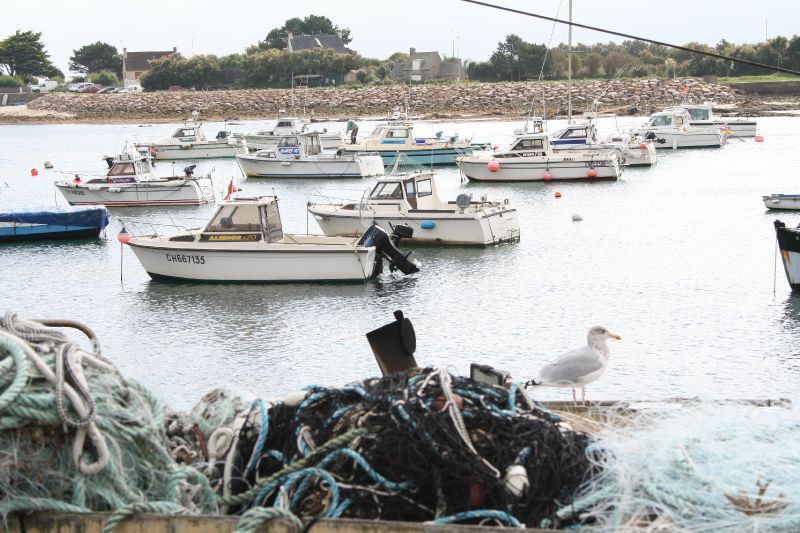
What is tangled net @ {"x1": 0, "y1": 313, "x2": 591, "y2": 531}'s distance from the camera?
5449mm

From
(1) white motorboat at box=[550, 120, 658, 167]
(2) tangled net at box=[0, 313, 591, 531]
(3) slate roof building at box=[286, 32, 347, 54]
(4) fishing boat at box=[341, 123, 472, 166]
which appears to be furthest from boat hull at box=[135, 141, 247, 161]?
(3) slate roof building at box=[286, 32, 347, 54]

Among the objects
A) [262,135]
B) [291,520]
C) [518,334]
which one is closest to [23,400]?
[291,520]

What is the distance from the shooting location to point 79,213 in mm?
29188

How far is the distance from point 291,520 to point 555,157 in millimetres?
37226

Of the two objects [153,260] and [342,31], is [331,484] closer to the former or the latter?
[153,260]

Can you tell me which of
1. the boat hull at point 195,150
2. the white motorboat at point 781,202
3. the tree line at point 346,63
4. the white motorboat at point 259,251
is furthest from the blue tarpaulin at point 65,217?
the tree line at point 346,63

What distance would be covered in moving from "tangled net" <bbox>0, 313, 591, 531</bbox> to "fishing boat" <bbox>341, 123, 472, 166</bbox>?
42.3 m

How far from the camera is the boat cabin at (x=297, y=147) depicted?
45.9 m

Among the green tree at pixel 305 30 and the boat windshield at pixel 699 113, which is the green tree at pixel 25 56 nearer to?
the green tree at pixel 305 30

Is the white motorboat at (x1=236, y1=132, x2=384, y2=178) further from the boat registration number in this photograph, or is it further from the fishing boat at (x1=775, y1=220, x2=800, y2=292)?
the fishing boat at (x1=775, y1=220, x2=800, y2=292)

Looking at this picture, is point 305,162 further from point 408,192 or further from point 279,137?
point 408,192

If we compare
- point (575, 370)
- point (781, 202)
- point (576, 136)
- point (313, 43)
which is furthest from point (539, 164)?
point (313, 43)

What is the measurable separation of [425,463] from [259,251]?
16.1 meters

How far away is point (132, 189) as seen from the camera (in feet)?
118
